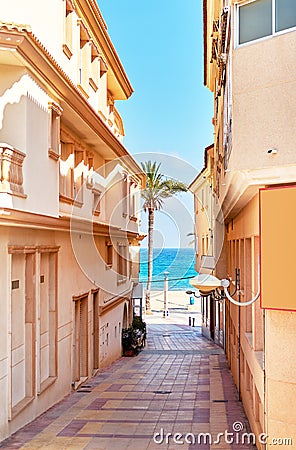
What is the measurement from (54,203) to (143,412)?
504 centimetres

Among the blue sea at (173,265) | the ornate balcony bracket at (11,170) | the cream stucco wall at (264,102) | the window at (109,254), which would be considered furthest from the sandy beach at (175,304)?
the cream stucco wall at (264,102)

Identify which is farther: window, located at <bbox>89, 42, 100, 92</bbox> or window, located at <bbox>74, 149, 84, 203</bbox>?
window, located at <bbox>89, 42, 100, 92</bbox>

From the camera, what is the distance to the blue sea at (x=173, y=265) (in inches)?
4344

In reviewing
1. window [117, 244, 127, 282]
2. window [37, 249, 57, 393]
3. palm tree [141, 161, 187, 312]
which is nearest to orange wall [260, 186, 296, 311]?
window [37, 249, 57, 393]

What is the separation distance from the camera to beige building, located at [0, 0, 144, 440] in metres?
11.1

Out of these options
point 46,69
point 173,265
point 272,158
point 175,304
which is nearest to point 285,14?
point 272,158

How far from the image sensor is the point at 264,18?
848 centimetres

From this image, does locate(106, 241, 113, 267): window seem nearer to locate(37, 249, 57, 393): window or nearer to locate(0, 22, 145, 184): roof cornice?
locate(0, 22, 145, 184): roof cornice

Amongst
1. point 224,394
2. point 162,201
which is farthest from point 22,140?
point 162,201

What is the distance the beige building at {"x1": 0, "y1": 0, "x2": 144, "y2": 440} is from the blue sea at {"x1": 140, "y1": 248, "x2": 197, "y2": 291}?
72.6 metres

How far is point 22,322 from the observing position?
12336 mm

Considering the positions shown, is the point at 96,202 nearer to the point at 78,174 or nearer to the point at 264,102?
the point at 78,174

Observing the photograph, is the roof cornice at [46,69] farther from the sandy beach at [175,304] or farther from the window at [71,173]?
the sandy beach at [175,304]

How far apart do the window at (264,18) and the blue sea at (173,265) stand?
279ft
